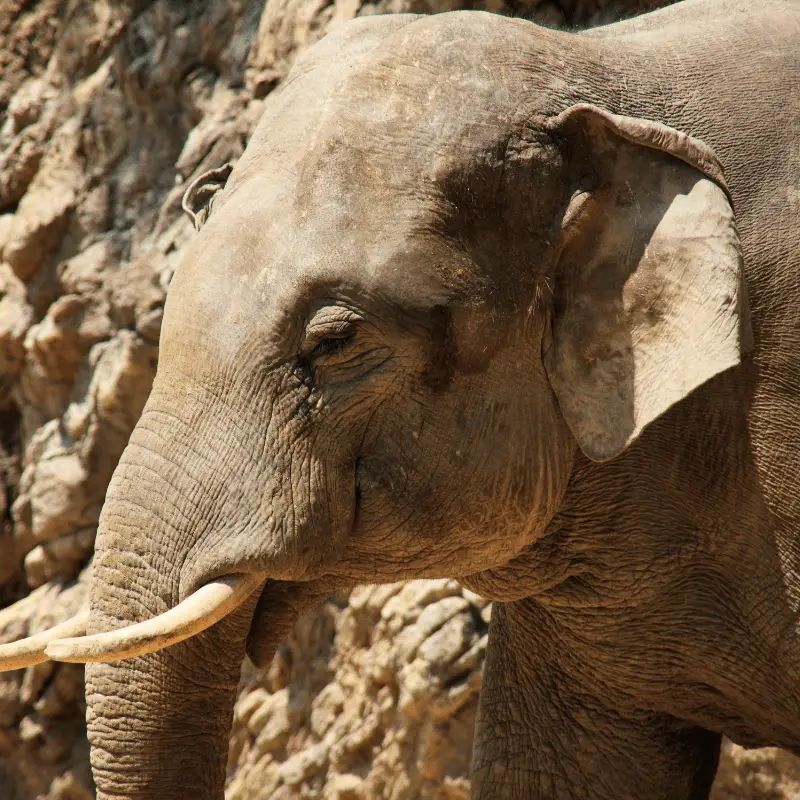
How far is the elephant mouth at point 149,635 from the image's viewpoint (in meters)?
1.76

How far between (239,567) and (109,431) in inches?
109

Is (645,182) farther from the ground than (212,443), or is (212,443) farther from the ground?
(645,182)

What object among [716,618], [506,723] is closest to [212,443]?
[716,618]

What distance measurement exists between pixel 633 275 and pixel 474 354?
26 centimetres

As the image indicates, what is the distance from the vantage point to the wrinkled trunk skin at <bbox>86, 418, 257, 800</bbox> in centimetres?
190

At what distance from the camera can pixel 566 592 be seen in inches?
92.2

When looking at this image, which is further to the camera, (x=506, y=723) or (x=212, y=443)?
(x=506, y=723)

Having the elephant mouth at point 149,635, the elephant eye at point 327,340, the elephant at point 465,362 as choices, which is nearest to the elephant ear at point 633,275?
the elephant at point 465,362

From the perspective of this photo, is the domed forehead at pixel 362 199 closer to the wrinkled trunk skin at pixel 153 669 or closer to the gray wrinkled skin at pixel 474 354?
the gray wrinkled skin at pixel 474 354

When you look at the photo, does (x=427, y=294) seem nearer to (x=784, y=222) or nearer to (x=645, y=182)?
(x=645, y=182)

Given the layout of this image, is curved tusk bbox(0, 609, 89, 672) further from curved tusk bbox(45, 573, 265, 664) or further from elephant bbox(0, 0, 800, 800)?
curved tusk bbox(45, 573, 265, 664)

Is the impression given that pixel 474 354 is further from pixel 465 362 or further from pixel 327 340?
pixel 327 340

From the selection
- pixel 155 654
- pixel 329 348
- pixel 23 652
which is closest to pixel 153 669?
pixel 155 654

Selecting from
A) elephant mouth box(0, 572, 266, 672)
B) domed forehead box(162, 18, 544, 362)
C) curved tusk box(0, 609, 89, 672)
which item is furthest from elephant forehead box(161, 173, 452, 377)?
curved tusk box(0, 609, 89, 672)
